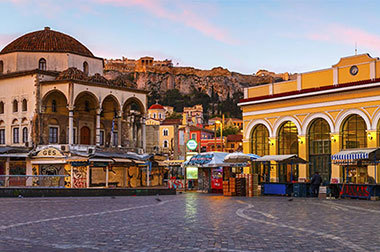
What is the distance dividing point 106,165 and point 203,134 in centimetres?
7158

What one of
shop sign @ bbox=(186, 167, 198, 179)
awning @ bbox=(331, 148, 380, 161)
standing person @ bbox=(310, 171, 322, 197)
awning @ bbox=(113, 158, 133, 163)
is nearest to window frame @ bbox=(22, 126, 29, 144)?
awning @ bbox=(113, 158, 133, 163)

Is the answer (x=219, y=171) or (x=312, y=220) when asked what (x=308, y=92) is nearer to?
(x=219, y=171)

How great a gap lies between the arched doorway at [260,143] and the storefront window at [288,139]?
1.32 meters

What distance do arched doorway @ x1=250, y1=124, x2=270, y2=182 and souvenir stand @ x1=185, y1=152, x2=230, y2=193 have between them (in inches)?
193

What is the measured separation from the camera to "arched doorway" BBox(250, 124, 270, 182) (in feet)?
122

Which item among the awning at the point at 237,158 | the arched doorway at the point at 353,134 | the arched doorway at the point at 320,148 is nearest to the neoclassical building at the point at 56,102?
the awning at the point at 237,158

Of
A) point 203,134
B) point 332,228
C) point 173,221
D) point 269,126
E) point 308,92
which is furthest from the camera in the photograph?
point 203,134

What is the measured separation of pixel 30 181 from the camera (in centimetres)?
2677

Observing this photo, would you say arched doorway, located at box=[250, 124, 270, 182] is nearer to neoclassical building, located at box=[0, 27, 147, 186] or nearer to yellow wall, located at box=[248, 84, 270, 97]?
yellow wall, located at box=[248, 84, 270, 97]

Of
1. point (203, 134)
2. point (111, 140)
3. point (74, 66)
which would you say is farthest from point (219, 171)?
point (203, 134)

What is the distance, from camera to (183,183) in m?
39.2

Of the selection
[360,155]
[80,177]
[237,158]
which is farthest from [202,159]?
[80,177]

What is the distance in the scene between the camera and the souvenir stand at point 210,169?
3027cm

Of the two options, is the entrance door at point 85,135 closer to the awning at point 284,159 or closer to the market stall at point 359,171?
the awning at point 284,159
